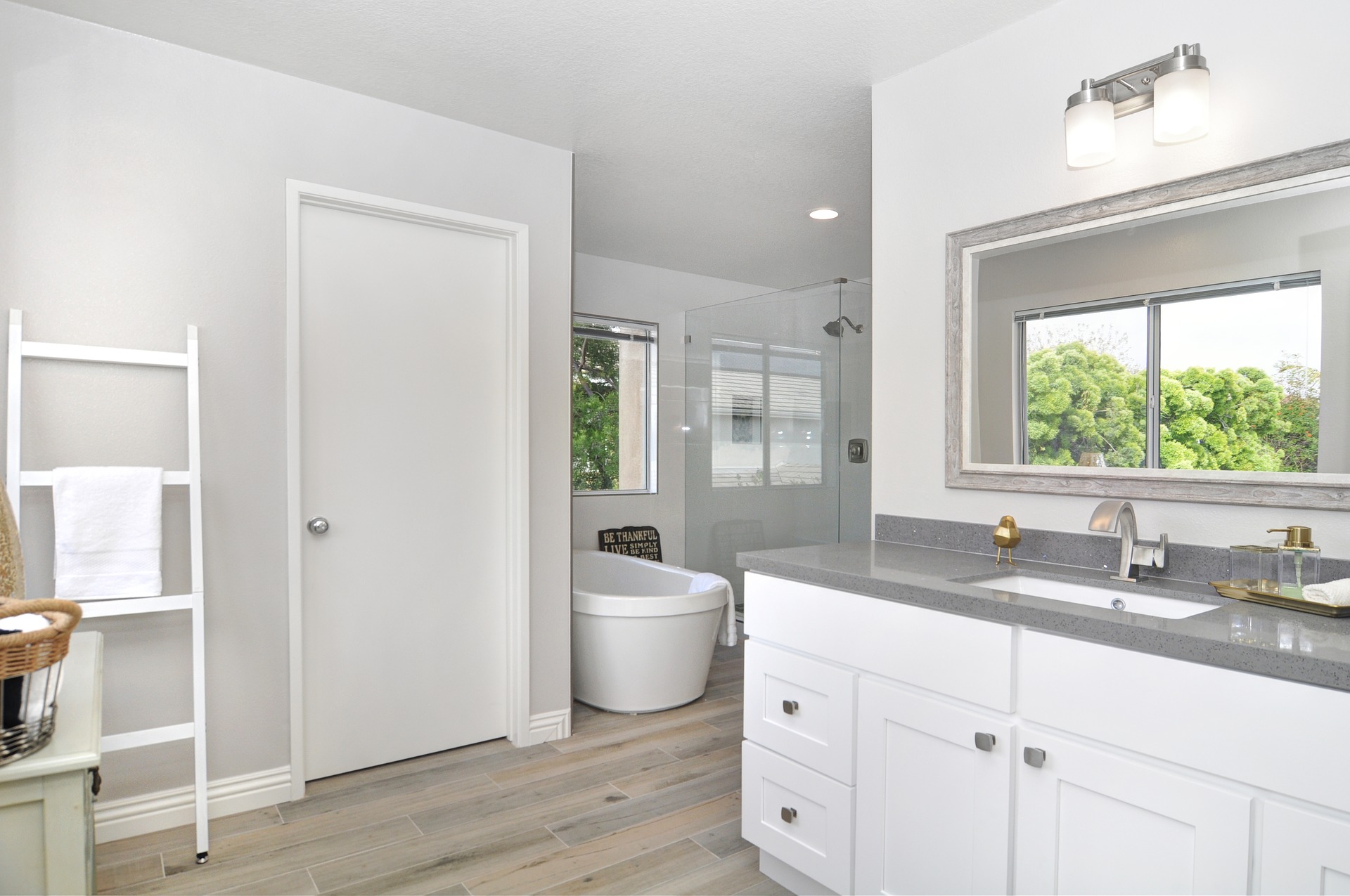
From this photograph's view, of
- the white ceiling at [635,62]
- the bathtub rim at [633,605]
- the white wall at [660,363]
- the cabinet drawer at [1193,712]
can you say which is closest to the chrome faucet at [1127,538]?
the cabinet drawer at [1193,712]

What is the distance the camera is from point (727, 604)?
3641 mm

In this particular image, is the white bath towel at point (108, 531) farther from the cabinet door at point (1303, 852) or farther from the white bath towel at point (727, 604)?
the cabinet door at point (1303, 852)

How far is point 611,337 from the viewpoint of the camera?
4.93 metres

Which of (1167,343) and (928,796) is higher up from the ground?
(1167,343)

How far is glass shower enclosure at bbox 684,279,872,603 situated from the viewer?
4.18 m

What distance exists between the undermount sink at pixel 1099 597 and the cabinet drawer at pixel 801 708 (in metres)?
0.44

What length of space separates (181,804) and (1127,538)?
2.80 metres

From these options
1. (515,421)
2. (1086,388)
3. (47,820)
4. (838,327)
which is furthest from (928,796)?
(838,327)

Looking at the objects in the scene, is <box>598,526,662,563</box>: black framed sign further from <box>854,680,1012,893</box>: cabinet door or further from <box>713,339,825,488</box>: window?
<box>854,680,1012,893</box>: cabinet door

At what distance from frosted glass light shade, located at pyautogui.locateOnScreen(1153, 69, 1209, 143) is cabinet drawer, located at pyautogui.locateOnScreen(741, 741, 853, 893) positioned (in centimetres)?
165

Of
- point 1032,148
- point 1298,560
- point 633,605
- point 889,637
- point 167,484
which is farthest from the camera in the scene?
point 633,605

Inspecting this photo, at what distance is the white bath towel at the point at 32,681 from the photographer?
91 cm

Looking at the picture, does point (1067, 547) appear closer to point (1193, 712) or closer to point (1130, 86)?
point (1193, 712)

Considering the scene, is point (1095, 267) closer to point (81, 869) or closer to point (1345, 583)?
point (1345, 583)
